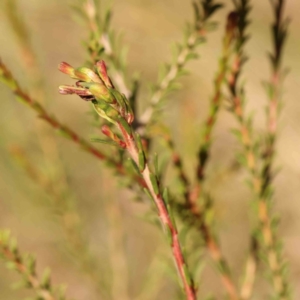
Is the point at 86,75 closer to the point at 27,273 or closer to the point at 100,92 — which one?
the point at 100,92

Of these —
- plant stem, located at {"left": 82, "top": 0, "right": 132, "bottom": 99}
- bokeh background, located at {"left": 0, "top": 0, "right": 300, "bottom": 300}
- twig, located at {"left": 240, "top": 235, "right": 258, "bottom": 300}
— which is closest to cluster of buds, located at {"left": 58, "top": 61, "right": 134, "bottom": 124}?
plant stem, located at {"left": 82, "top": 0, "right": 132, "bottom": 99}

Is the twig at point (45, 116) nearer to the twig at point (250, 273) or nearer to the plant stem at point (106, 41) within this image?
the plant stem at point (106, 41)

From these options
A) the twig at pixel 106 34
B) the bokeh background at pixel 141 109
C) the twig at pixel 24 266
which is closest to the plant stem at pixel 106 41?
the twig at pixel 106 34

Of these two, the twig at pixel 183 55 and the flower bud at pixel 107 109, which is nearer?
the flower bud at pixel 107 109

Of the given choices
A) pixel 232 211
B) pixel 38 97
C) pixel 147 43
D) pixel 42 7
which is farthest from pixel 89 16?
pixel 42 7

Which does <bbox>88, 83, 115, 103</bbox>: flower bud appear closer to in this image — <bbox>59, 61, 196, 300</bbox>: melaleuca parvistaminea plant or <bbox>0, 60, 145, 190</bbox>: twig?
<bbox>59, 61, 196, 300</bbox>: melaleuca parvistaminea plant

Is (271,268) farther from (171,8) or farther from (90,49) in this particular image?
(171,8)
